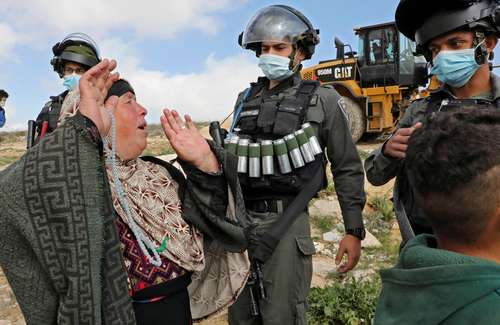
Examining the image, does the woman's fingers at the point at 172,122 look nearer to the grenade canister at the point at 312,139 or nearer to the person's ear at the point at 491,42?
the grenade canister at the point at 312,139

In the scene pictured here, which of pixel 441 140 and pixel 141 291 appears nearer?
pixel 441 140

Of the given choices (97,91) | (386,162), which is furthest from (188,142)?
(386,162)

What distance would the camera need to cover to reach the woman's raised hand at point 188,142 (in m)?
1.90

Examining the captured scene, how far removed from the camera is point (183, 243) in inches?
76.5

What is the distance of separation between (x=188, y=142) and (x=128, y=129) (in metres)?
0.26

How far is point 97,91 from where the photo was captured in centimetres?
166

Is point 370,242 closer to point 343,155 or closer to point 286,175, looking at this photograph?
point 343,155

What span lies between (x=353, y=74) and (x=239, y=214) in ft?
34.9

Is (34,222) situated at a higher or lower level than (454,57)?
lower

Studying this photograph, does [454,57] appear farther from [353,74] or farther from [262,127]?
[353,74]

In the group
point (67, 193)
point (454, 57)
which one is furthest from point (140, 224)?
point (454, 57)

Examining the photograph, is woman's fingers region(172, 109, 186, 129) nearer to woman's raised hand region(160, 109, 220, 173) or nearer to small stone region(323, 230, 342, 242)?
A: woman's raised hand region(160, 109, 220, 173)

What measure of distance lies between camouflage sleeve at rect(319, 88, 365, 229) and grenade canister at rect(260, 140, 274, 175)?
0.33m

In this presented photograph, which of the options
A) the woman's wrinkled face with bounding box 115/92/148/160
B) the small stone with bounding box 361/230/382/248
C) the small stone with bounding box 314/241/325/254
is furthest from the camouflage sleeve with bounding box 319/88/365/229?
the small stone with bounding box 361/230/382/248
